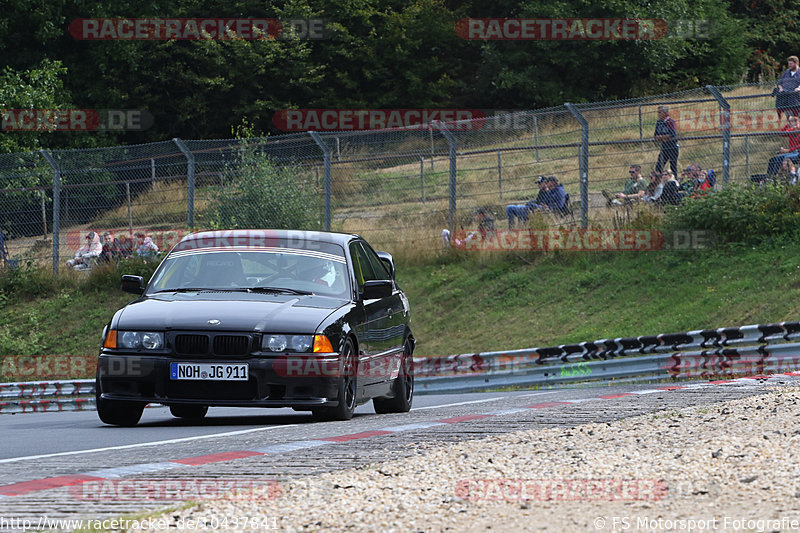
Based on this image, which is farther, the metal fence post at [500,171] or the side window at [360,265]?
the metal fence post at [500,171]

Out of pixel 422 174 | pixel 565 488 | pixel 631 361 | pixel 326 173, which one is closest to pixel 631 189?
pixel 422 174

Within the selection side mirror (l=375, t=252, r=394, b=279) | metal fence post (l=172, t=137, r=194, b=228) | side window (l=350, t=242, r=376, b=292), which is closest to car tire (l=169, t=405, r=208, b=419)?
side window (l=350, t=242, r=376, b=292)

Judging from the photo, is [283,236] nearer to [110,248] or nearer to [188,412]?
[188,412]

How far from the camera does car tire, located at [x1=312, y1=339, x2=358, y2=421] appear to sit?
33.3ft

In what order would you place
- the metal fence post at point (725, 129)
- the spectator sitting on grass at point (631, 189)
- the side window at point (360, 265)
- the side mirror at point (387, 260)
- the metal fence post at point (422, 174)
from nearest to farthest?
the side window at point (360, 265)
the side mirror at point (387, 260)
the metal fence post at point (725, 129)
the spectator sitting on grass at point (631, 189)
the metal fence post at point (422, 174)

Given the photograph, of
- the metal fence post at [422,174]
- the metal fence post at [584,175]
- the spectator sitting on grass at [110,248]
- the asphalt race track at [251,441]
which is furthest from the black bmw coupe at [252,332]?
the spectator sitting on grass at [110,248]

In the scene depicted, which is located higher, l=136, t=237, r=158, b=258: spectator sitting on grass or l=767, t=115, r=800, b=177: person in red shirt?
l=767, t=115, r=800, b=177: person in red shirt

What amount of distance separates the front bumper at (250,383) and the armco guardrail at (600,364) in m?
7.28

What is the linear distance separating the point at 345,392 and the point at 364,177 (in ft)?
49.8

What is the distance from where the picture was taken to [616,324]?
19.7 m

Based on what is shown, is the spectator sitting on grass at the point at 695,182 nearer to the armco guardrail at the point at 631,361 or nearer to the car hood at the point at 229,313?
the armco guardrail at the point at 631,361

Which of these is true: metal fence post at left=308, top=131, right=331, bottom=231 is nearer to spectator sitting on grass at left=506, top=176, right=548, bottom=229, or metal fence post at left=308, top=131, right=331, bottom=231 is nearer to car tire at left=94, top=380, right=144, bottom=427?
spectator sitting on grass at left=506, top=176, right=548, bottom=229

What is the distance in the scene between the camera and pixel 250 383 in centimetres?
980

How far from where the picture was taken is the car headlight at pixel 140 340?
993 centimetres
